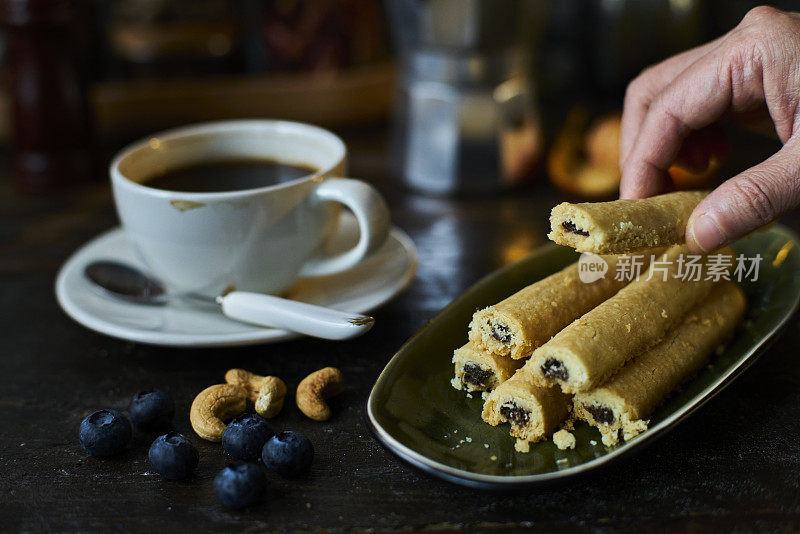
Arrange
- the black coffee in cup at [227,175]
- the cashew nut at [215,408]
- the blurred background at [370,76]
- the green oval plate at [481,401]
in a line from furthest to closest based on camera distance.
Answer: the blurred background at [370,76]
the black coffee in cup at [227,175]
the cashew nut at [215,408]
the green oval plate at [481,401]

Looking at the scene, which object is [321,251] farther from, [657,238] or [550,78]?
[550,78]

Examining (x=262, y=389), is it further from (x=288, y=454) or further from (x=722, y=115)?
(x=722, y=115)

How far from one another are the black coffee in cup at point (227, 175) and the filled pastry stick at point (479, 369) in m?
0.37

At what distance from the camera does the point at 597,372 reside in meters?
0.63

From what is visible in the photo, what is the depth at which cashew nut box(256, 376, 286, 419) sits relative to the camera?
713 mm

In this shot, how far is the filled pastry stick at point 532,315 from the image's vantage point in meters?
0.69

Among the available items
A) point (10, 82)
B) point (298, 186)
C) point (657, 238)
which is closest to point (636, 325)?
point (657, 238)

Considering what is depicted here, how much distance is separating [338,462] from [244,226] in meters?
0.29

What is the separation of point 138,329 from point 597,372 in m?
0.47

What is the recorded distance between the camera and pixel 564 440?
622mm

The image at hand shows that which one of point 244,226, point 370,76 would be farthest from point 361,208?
point 370,76

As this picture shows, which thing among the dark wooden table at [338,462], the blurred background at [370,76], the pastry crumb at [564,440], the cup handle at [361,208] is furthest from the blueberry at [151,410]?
the blurred background at [370,76]

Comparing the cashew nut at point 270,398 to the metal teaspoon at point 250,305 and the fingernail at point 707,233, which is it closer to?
the metal teaspoon at point 250,305

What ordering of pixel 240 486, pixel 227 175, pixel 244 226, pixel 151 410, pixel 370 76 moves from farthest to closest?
1. pixel 370 76
2. pixel 227 175
3. pixel 244 226
4. pixel 151 410
5. pixel 240 486
